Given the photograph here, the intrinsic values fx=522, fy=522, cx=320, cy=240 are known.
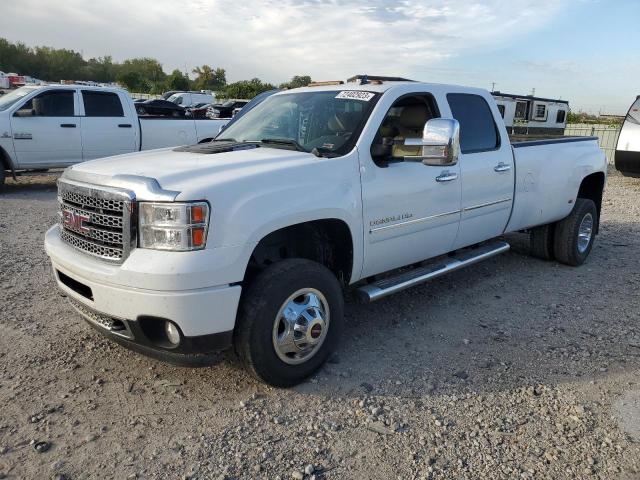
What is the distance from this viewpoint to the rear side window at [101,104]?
10.2 meters

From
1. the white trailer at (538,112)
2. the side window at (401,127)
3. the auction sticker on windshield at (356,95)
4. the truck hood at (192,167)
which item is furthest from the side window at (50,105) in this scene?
the white trailer at (538,112)

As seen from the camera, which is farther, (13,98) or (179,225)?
(13,98)

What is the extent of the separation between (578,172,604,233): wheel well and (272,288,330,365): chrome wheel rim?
14.9 feet

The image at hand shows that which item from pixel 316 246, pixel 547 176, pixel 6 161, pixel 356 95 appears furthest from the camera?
pixel 6 161

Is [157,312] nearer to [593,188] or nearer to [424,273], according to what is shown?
[424,273]

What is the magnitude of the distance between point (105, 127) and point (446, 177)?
8.27 meters

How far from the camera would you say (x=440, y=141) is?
11.2ft

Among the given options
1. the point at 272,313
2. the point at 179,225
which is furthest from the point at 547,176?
the point at 179,225

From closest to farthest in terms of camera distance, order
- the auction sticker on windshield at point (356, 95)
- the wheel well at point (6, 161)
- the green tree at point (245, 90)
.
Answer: the auction sticker on windshield at point (356, 95), the wheel well at point (6, 161), the green tree at point (245, 90)

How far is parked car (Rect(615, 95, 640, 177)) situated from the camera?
42.6ft

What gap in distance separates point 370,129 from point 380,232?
726 millimetres

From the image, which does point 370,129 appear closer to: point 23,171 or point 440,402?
point 440,402

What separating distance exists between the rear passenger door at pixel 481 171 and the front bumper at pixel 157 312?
2.43 m

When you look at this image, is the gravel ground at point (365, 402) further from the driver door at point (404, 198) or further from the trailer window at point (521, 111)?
the trailer window at point (521, 111)
